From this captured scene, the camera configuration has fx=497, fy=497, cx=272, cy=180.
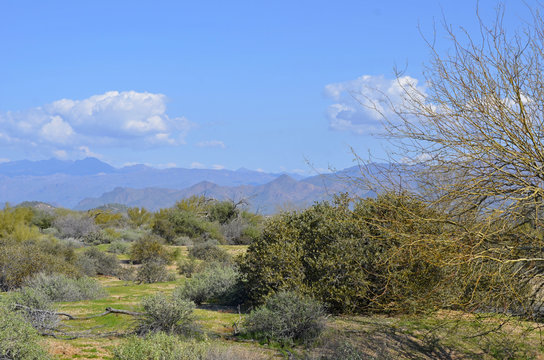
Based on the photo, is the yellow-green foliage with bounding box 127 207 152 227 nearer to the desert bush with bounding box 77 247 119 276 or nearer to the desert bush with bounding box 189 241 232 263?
the desert bush with bounding box 189 241 232 263

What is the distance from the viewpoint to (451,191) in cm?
→ 706

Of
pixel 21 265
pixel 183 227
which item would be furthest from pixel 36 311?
pixel 183 227

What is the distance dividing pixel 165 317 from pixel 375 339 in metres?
4.46

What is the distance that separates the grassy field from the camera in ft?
31.5

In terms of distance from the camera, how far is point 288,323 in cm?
1071

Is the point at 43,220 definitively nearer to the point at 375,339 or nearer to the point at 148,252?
the point at 148,252

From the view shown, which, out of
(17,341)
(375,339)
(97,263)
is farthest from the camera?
(97,263)

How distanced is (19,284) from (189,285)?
7552 millimetres

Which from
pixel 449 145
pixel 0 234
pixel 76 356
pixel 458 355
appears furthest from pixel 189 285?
pixel 0 234

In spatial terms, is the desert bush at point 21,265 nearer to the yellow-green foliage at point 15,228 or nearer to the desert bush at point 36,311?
the desert bush at point 36,311

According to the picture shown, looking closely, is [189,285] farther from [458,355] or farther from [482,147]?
[482,147]

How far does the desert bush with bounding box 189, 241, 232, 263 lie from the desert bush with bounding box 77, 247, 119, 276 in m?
5.02

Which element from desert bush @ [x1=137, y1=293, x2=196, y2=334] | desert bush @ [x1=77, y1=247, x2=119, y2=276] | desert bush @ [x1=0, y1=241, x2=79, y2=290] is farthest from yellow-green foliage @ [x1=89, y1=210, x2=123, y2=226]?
desert bush @ [x1=137, y1=293, x2=196, y2=334]

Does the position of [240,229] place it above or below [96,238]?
above
